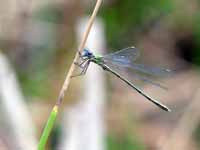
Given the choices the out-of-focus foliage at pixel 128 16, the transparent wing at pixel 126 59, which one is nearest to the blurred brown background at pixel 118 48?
the out-of-focus foliage at pixel 128 16

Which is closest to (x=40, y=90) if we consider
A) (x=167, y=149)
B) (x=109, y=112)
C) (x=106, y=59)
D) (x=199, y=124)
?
(x=109, y=112)

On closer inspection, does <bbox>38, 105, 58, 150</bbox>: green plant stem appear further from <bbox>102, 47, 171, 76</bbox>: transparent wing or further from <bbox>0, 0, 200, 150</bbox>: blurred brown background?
<bbox>0, 0, 200, 150</bbox>: blurred brown background

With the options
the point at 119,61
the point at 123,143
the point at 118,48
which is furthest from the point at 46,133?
the point at 118,48

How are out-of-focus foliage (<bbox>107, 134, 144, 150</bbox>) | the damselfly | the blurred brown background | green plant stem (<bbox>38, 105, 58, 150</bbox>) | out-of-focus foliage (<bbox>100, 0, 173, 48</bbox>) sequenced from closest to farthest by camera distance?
green plant stem (<bbox>38, 105, 58, 150</bbox>) < the damselfly < out-of-focus foliage (<bbox>107, 134, 144, 150</bbox>) < the blurred brown background < out-of-focus foliage (<bbox>100, 0, 173, 48</bbox>)

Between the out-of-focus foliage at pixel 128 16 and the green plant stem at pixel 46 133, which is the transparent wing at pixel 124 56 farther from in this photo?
the out-of-focus foliage at pixel 128 16

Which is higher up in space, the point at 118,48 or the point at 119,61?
the point at 119,61

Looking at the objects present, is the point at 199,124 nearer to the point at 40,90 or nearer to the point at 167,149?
the point at 167,149

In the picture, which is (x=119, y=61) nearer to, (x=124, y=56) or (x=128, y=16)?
(x=124, y=56)

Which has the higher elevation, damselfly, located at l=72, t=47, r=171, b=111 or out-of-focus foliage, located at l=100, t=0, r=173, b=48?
damselfly, located at l=72, t=47, r=171, b=111

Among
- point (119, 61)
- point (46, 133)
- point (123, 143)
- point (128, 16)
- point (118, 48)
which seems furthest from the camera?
point (128, 16)

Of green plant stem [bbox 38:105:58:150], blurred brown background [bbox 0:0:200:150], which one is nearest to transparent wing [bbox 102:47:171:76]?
green plant stem [bbox 38:105:58:150]

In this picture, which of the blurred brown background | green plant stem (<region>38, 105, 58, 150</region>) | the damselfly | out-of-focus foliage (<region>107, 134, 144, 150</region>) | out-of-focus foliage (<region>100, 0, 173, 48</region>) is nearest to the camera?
green plant stem (<region>38, 105, 58, 150</region>)
